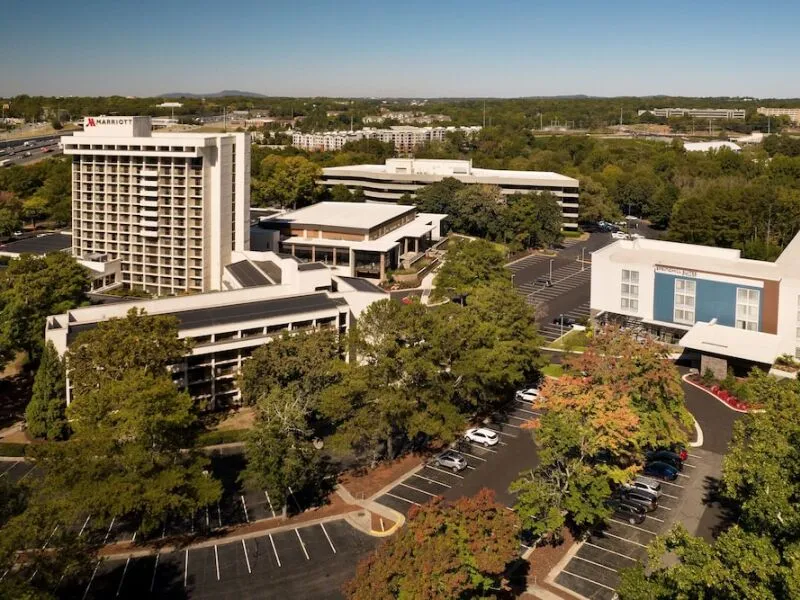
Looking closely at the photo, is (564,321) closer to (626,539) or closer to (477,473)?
(477,473)

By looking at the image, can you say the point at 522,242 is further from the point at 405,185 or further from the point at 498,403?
the point at 498,403

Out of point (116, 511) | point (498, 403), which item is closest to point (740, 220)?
point (498, 403)

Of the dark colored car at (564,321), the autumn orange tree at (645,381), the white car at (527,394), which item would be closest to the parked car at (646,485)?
the autumn orange tree at (645,381)

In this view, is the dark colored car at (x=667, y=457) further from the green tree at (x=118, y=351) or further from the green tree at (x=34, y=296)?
the green tree at (x=34, y=296)

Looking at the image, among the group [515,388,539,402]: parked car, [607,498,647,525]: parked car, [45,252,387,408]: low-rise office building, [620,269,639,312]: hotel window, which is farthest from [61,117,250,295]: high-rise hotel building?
[607,498,647,525]: parked car

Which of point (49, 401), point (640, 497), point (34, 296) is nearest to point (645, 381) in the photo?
point (640, 497)

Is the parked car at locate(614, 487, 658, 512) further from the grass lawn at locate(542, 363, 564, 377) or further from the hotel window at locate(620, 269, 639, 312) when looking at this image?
the hotel window at locate(620, 269, 639, 312)
